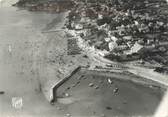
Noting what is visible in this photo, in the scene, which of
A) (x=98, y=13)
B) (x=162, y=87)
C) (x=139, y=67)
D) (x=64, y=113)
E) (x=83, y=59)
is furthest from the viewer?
(x=98, y=13)

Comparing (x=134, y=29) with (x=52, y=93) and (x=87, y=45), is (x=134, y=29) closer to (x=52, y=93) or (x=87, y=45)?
(x=87, y=45)

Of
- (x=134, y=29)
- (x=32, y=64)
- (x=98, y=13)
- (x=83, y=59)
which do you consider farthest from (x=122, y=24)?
(x=32, y=64)

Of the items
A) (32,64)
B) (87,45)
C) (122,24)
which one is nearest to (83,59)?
(87,45)

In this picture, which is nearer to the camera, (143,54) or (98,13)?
(143,54)

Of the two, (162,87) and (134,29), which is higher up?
(134,29)

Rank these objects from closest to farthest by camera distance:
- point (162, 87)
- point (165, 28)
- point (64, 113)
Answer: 1. point (64, 113)
2. point (162, 87)
3. point (165, 28)

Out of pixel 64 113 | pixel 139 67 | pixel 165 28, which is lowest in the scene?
pixel 64 113
